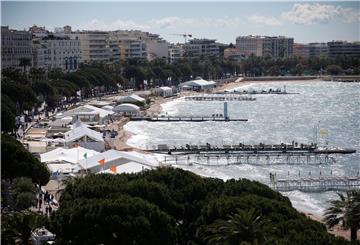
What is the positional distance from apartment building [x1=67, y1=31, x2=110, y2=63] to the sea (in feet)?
128

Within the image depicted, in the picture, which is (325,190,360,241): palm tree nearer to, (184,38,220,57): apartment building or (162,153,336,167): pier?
(162,153,336,167): pier

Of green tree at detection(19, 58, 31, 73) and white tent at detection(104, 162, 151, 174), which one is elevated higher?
green tree at detection(19, 58, 31, 73)

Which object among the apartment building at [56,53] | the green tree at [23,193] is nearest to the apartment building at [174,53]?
the apartment building at [56,53]

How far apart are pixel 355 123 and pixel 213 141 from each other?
25977 mm

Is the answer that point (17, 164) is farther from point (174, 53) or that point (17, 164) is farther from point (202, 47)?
point (202, 47)

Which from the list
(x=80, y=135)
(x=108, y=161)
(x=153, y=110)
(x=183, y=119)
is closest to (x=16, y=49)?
(x=153, y=110)

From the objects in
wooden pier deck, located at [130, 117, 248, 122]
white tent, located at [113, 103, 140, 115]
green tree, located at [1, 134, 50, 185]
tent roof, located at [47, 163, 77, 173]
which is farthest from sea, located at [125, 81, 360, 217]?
green tree, located at [1, 134, 50, 185]

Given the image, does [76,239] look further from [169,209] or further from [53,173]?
[53,173]

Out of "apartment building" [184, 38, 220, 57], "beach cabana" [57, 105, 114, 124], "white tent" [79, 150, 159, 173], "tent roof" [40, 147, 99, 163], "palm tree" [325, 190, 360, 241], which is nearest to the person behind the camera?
"palm tree" [325, 190, 360, 241]

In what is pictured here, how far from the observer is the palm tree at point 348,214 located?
27.4 meters

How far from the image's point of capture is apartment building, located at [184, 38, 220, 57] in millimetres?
183675

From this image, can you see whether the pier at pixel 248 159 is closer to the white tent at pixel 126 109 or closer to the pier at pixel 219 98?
the white tent at pixel 126 109

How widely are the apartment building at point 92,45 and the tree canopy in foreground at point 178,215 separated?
116 meters

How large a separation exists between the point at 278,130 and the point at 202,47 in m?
116
